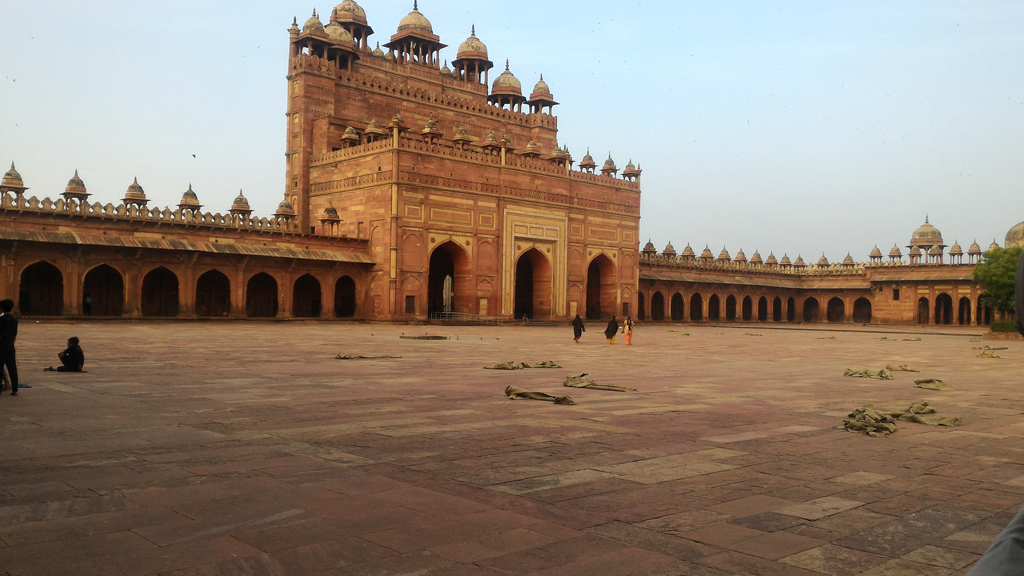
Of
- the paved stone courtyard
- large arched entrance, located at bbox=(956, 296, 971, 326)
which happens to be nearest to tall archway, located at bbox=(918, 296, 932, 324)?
large arched entrance, located at bbox=(956, 296, 971, 326)

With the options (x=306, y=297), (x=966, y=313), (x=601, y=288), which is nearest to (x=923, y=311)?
(x=966, y=313)

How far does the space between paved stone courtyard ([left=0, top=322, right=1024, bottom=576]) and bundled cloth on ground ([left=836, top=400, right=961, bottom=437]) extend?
Result: 0.57ft

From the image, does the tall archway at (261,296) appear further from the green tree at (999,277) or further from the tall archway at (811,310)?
the tall archway at (811,310)

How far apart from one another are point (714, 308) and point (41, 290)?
130 ft

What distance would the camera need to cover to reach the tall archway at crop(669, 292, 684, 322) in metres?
51.9

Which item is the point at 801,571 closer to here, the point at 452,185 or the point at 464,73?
the point at 452,185

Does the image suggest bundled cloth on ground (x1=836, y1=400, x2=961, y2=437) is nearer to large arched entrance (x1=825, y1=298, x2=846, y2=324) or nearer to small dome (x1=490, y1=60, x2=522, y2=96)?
small dome (x1=490, y1=60, x2=522, y2=96)

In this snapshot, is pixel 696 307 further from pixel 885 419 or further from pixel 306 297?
pixel 885 419

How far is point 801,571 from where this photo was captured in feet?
10.6

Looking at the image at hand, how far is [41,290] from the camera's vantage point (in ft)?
96.1

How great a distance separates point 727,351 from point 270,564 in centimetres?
1699

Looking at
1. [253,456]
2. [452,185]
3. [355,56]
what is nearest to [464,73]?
[355,56]

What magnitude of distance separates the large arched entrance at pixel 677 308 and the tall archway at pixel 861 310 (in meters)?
12.4

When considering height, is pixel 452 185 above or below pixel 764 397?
above
